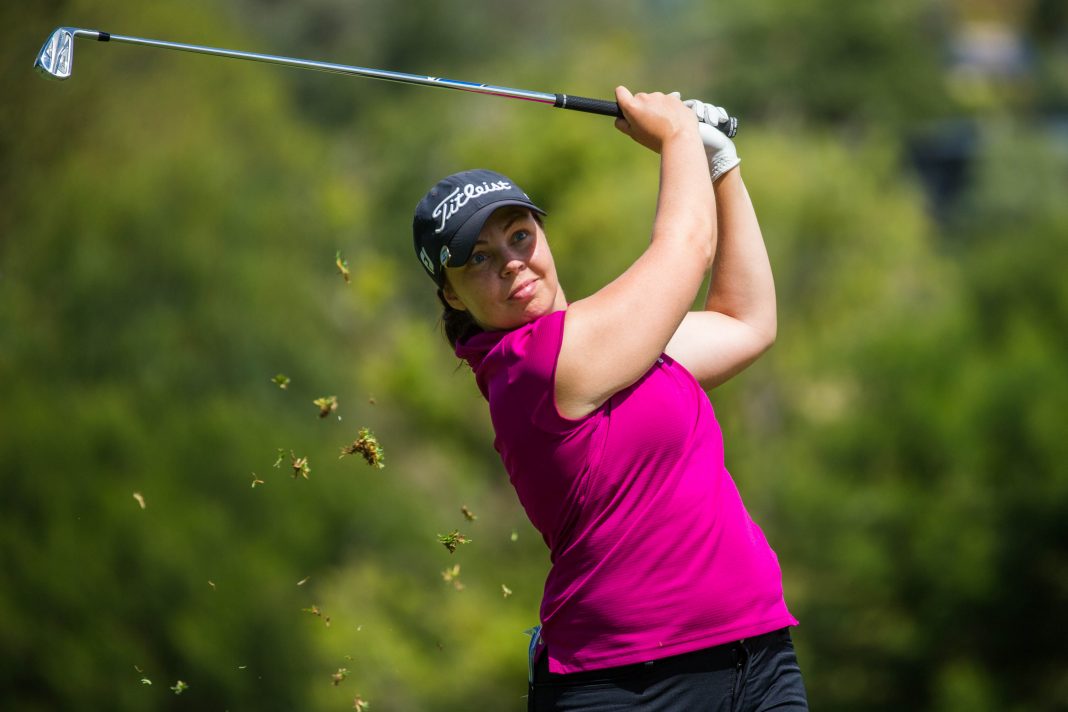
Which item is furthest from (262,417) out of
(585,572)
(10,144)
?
(585,572)

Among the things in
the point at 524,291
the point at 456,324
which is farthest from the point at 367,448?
the point at 524,291

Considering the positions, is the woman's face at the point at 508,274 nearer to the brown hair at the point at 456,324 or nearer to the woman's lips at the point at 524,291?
the woman's lips at the point at 524,291

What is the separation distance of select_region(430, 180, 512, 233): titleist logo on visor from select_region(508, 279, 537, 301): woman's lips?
17 cm

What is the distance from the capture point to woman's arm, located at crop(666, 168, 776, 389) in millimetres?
2994

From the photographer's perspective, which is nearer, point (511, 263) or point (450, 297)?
point (511, 263)

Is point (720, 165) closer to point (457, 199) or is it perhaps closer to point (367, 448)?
point (457, 199)

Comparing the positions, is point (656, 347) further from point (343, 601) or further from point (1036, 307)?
point (1036, 307)

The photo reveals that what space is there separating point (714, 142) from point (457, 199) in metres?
0.57

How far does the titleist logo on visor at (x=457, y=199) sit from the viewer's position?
8.77 feet

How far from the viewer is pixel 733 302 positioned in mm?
3092

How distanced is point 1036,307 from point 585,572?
2574 cm

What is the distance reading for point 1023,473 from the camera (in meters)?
23.2

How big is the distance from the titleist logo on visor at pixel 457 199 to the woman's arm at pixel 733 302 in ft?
1.72

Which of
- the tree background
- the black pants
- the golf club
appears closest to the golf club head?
the golf club
